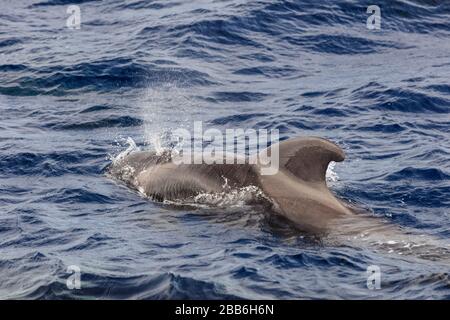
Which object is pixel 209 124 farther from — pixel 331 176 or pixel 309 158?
pixel 309 158

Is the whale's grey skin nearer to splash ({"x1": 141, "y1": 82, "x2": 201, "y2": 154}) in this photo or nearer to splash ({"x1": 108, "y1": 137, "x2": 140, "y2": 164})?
splash ({"x1": 108, "y1": 137, "x2": 140, "y2": 164})

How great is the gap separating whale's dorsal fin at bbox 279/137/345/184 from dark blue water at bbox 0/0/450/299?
37.3 inches

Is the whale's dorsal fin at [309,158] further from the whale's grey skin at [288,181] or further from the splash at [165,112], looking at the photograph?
the splash at [165,112]

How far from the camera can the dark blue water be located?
13430 millimetres

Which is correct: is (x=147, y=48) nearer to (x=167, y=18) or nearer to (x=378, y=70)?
(x=167, y=18)

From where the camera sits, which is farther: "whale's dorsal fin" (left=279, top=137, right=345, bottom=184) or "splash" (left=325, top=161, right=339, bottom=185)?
"splash" (left=325, top=161, right=339, bottom=185)

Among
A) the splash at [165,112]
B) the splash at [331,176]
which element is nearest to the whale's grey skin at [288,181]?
the splash at [331,176]

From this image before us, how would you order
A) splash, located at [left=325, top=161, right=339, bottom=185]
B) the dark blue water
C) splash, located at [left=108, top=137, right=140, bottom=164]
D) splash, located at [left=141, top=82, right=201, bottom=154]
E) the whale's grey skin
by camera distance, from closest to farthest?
the dark blue water < the whale's grey skin < splash, located at [left=325, top=161, right=339, bottom=185] < splash, located at [left=108, top=137, right=140, bottom=164] < splash, located at [left=141, top=82, right=201, bottom=154]

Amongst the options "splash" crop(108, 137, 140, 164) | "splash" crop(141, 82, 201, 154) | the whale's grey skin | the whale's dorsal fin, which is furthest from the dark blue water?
the whale's dorsal fin

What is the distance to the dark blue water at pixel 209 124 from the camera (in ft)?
44.1

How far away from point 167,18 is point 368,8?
5883 millimetres

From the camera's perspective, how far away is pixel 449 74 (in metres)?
25.6
